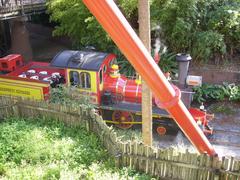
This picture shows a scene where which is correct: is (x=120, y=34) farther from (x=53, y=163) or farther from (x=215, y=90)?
(x=215, y=90)

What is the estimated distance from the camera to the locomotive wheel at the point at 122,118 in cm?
1187

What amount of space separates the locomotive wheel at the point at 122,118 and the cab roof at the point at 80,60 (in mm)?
2019

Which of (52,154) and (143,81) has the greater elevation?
(143,81)

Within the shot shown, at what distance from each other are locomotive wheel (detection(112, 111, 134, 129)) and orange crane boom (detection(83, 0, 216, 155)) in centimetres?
505

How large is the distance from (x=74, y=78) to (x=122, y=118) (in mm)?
2306

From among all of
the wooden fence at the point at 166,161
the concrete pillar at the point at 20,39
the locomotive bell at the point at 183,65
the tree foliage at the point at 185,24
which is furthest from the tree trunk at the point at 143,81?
the concrete pillar at the point at 20,39

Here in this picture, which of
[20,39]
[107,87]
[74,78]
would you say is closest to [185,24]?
[107,87]

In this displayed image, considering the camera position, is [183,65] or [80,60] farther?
[80,60]

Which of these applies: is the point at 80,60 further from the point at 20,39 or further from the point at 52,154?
the point at 20,39

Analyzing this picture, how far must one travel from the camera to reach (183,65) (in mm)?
10664

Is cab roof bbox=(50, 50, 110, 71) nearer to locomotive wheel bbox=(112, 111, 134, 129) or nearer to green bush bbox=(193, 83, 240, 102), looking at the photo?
locomotive wheel bbox=(112, 111, 134, 129)

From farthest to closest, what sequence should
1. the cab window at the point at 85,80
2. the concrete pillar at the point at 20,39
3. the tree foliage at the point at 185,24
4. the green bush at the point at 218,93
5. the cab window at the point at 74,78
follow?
the concrete pillar at the point at 20,39 < the tree foliage at the point at 185,24 < the green bush at the point at 218,93 < the cab window at the point at 74,78 < the cab window at the point at 85,80

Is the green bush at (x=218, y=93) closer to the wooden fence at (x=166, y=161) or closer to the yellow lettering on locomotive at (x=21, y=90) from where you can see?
the wooden fence at (x=166, y=161)

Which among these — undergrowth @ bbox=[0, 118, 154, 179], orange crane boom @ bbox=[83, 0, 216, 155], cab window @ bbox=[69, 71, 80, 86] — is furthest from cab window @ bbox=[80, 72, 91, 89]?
orange crane boom @ bbox=[83, 0, 216, 155]
